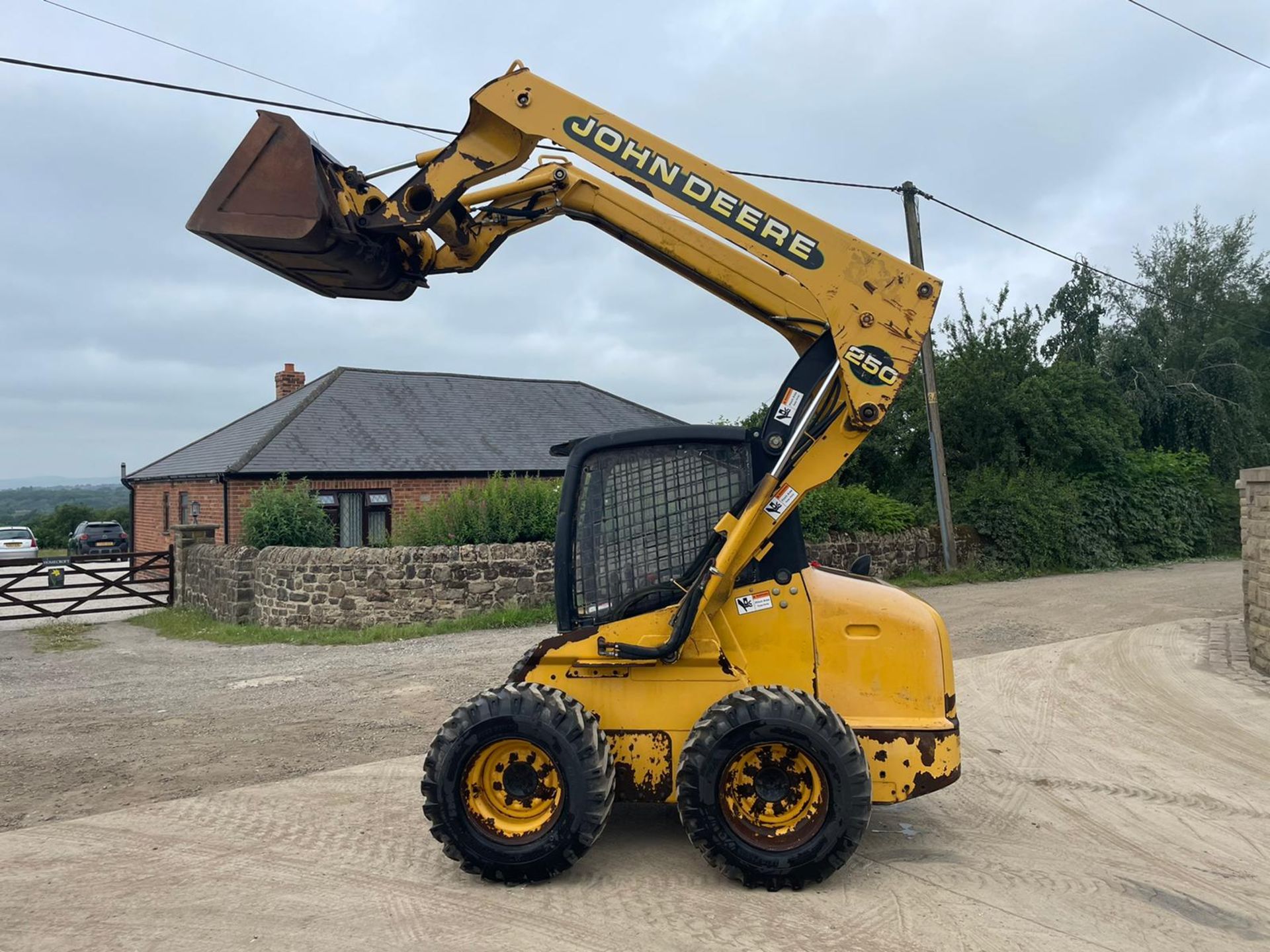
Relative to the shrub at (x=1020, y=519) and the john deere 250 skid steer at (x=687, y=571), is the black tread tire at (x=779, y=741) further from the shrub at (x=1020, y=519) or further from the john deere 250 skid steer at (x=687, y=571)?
the shrub at (x=1020, y=519)

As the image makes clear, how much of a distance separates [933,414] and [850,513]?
260 centimetres

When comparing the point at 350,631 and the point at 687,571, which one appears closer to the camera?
the point at 687,571

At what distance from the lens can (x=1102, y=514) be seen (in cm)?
2184

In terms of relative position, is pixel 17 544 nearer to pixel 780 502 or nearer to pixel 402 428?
pixel 402 428

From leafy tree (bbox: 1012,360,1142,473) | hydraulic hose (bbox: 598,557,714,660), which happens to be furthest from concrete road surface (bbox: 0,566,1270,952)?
leafy tree (bbox: 1012,360,1142,473)

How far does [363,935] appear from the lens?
162 inches

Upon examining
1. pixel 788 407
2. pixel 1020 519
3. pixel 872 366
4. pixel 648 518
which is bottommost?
pixel 1020 519

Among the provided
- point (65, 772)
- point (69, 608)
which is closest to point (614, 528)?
point (65, 772)

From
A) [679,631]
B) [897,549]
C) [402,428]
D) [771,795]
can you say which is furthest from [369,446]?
[771,795]

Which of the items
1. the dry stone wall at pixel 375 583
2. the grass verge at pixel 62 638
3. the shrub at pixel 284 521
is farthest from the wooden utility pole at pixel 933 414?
the grass verge at pixel 62 638

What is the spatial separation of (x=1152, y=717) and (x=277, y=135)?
8455 millimetres

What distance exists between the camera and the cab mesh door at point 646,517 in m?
5.14

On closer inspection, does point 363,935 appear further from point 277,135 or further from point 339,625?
point 339,625

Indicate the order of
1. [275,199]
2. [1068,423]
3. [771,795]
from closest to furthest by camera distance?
[771,795]
[275,199]
[1068,423]
